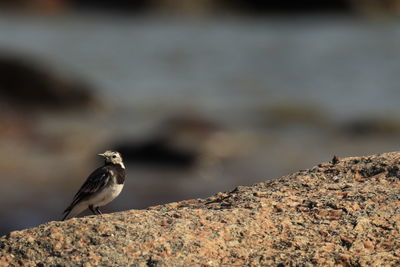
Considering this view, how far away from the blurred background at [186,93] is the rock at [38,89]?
5 cm

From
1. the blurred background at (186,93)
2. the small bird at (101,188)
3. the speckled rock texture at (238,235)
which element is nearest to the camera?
the speckled rock texture at (238,235)

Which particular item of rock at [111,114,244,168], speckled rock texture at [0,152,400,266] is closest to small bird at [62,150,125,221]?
speckled rock texture at [0,152,400,266]

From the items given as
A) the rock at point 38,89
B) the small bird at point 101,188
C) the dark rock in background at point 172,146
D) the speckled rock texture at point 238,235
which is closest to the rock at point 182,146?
the dark rock in background at point 172,146

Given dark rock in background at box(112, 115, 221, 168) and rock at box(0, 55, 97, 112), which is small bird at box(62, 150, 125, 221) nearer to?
dark rock in background at box(112, 115, 221, 168)

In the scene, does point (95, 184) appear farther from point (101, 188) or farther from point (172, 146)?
point (172, 146)

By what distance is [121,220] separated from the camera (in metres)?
6.30

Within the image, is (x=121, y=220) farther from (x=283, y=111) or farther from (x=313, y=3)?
(x=313, y=3)

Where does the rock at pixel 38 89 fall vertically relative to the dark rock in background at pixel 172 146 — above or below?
above

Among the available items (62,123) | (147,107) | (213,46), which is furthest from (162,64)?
(62,123)

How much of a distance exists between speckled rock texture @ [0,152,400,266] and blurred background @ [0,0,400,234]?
35.2 ft

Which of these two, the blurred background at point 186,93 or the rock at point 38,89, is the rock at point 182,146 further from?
the rock at point 38,89

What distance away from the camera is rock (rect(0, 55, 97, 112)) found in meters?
29.0

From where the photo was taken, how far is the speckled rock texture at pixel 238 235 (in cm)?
582

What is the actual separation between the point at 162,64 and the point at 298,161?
16.8 metres
